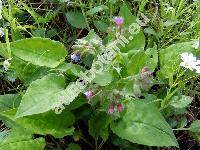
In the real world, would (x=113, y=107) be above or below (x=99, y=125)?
above

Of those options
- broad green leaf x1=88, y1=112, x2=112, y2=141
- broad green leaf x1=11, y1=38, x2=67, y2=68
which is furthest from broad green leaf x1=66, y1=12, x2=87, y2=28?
broad green leaf x1=88, y1=112, x2=112, y2=141

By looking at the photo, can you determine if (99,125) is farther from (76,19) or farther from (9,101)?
(76,19)

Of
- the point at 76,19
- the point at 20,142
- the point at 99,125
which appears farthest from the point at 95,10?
the point at 20,142

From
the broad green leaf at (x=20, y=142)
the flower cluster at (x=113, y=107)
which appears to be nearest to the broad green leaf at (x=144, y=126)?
the flower cluster at (x=113, y=107)

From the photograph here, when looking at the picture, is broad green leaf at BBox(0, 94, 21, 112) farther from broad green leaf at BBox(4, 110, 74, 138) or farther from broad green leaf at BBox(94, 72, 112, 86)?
broad green leaf at BBox(94, 72, 112, 86)

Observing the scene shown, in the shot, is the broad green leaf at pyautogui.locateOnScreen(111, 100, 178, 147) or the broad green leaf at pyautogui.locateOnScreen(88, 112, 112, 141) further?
the broad green leaf at pyautogui.locateOnScreen(88, 112, 112, 141)

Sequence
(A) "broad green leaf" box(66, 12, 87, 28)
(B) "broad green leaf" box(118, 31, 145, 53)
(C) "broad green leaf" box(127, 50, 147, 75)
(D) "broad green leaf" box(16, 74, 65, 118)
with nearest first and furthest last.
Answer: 1. (D) "broad green leaf" box(16, 74, 65, 118)
2. (C) "broad green leaf" box(127, 50, 147, 75)
3. (B) "broad green leaf" box(118, 31, 145, 53)
4. (A) "broad green leaf" box(66, 12, 87, 28)

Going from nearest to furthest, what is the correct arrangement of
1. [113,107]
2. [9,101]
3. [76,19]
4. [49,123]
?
[113,107] < [49,123] < [9,101] < [76,19]
